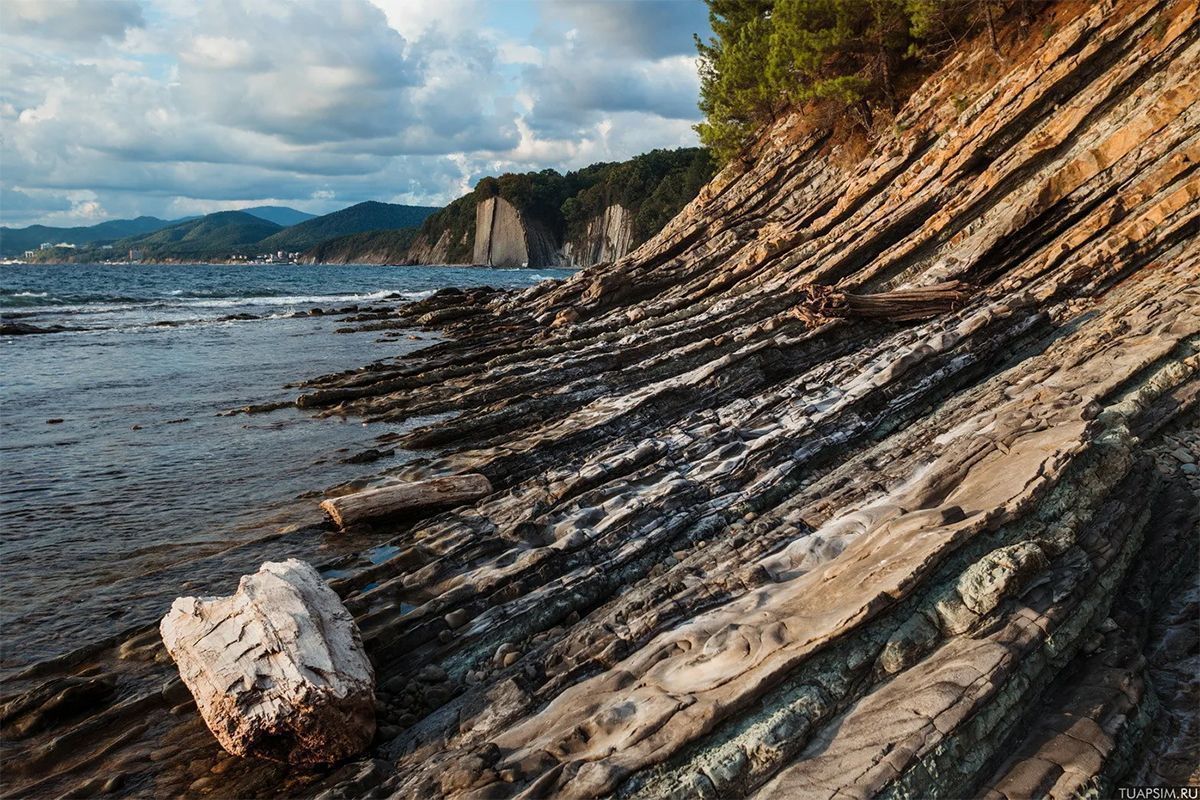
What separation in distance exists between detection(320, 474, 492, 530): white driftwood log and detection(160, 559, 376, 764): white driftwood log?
169 inches

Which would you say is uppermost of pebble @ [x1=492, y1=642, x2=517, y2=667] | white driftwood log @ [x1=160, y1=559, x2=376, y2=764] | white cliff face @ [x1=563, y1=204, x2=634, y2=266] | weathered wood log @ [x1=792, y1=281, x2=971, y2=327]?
white cliff face @ [x1=563, y1=204, x2=634, y2=266]

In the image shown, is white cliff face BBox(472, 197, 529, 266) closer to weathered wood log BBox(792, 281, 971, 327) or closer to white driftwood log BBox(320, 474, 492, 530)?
weathered wood log BBox(792, 281, 971, 327)

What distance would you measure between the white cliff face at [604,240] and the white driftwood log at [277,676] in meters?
137

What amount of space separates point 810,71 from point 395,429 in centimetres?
2653

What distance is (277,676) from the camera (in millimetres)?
6352

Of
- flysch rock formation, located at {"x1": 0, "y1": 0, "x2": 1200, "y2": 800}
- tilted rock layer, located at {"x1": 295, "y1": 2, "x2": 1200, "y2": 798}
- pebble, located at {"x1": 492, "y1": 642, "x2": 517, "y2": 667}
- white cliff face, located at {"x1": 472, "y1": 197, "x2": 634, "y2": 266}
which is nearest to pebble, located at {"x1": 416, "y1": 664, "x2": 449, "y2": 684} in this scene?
flysch rock formation, located at {"x1": 0, "y1": 0, "x2": 1200, "y2": 800}

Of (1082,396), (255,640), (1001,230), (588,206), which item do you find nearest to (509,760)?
(255,640)

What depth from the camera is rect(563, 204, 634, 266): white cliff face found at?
5723 inches

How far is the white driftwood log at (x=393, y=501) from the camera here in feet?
37.9

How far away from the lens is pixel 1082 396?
902cm

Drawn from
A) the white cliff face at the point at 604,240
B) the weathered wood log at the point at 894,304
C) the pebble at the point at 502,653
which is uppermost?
the white cliff face at the point at 604,240

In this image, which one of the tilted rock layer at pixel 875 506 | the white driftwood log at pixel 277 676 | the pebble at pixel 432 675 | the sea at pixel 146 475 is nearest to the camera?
the tilted rock layer at pixel 875 506

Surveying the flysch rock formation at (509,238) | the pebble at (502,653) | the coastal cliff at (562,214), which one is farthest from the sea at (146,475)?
the flysch rock formation at (509,238)

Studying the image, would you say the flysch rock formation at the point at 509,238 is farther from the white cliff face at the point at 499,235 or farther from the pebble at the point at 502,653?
the pebble at the point at 502,653
